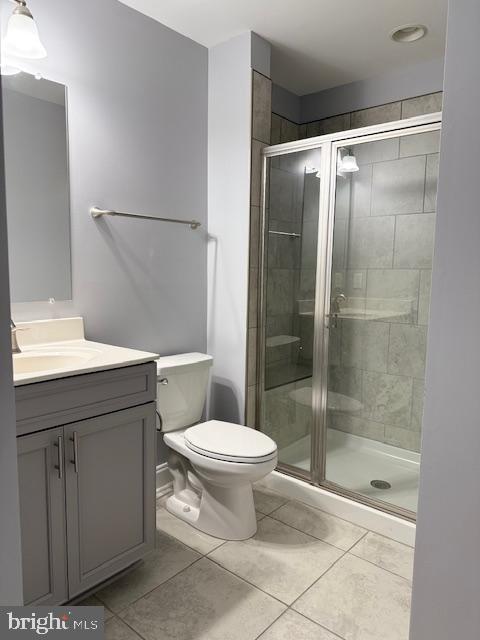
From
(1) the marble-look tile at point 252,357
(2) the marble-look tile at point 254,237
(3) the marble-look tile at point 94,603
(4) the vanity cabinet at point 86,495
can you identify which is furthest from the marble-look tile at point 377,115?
(3) the marble-look tile at point 94,603

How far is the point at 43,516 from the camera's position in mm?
1417

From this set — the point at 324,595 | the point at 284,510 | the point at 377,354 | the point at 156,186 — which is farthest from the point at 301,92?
the point at 324,595

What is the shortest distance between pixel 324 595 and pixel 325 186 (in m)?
1.87

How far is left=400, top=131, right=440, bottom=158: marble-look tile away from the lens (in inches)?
81.1

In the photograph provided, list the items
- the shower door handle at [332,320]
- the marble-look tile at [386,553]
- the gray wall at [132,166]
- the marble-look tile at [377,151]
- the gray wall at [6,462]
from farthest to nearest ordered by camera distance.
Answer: the shower door handle at [332,320], the marble-look tile at [377,151], the gray wall at [132,166], the marble-look tile at [386,553], the gray wall at [6,462]

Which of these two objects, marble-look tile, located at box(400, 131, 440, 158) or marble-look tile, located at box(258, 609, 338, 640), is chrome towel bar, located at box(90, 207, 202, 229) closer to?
marble-look tile, located at box(400, 131, 440, 158)

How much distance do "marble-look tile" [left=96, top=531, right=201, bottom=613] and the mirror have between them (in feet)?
3.88

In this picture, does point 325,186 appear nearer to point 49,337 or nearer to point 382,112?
point 382,112

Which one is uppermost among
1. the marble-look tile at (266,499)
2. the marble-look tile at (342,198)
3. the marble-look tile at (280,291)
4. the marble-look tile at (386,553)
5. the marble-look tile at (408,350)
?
the marble-look tile at (342,198)

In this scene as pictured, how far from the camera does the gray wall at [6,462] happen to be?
1.97 ft

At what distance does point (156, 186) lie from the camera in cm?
237

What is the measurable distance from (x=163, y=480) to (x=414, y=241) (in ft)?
6.01

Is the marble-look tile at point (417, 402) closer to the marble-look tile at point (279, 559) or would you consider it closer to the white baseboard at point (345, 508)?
the white baseboard at point (345, 508)

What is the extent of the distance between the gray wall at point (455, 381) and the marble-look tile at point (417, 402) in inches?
57.8
